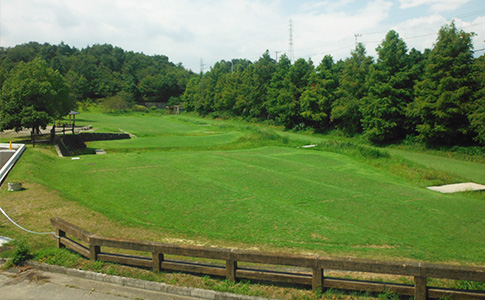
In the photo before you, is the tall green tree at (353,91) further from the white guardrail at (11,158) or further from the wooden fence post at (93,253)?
the wooden fence post at (93,253)

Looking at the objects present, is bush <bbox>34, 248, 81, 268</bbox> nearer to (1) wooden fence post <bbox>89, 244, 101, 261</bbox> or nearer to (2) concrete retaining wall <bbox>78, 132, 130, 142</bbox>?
(1) wooden fence post <bbox>89, 244, 101, 261</bbox>

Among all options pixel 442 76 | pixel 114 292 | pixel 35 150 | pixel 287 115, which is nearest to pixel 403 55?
pixel 442 76

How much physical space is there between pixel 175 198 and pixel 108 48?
122 metres

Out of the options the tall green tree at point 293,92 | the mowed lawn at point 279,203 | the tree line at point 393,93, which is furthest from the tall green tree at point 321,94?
the mowed lawn at point 279,203

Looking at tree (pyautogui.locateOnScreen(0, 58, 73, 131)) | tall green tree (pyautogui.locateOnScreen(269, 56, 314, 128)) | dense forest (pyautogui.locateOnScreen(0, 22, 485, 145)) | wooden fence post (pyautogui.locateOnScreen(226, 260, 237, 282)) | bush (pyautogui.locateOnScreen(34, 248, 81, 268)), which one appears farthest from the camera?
tall green tree (pyautogui.locateOnScreen(269, 56, 314, 128))

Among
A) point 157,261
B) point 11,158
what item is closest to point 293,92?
point 11,158

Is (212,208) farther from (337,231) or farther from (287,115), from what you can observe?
(287,115)

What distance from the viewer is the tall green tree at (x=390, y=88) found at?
1192 inches

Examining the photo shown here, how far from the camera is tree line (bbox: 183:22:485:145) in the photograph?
81.2ft

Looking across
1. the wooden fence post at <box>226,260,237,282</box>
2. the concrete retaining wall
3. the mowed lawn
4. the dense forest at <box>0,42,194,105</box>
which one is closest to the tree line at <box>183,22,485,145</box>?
the mowed lawn

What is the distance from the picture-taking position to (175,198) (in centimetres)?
1240

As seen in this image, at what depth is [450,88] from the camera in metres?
25.1

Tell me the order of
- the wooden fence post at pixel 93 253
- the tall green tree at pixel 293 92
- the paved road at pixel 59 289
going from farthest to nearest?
the tall green tree at pixel 293 92
the wooden fence post at pixel 93 253
the paved road at pixel 59 289

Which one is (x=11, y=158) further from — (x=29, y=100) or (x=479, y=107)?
(x=479, y=107)
